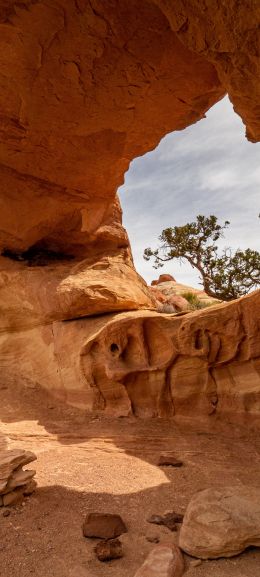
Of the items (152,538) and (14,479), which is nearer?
(152,538)

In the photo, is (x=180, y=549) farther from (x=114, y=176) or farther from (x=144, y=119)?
(x=114, y=176)

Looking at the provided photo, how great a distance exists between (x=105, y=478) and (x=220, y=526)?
86.4 inches

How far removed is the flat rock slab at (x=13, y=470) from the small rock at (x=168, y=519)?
4.82ft

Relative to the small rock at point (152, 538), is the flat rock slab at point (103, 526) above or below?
above

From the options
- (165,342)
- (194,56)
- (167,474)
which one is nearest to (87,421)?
(165,342)

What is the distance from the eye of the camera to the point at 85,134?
21.8ft

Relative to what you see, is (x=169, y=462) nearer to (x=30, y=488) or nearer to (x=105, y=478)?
(x=105, y=478)

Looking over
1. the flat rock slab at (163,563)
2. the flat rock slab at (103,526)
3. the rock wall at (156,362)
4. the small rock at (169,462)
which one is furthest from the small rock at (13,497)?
the rock wall at (156,362)

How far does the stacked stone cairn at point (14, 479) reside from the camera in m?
4.32

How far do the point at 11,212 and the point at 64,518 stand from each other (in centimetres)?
676

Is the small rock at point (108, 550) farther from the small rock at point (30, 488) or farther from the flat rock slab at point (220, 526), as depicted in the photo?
the small rock at point (30, 488)

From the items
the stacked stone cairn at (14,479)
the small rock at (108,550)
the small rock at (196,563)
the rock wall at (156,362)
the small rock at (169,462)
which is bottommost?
the small rock at (196,563)

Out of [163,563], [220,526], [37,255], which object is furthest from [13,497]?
[37,255]

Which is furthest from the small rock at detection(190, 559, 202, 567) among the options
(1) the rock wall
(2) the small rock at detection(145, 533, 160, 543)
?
(1) the rock wall
